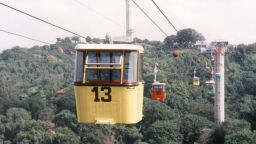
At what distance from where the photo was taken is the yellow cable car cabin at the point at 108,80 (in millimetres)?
18453

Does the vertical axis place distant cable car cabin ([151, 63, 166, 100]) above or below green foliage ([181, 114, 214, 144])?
above

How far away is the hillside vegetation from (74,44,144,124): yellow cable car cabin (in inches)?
2254

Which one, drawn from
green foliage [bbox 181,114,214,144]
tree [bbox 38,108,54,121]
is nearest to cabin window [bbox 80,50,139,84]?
green foliage [bbox 181,114,214,144]

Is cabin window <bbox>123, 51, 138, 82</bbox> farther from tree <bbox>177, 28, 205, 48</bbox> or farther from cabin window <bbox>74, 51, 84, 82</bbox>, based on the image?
tree <bbox>177, 28, 205, 48</bbox>

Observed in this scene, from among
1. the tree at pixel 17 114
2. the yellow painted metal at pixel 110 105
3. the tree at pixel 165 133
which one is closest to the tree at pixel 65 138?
the tree at pixel 165 133

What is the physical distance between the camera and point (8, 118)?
4631 inches

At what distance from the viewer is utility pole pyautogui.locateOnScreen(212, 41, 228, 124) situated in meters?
96.0

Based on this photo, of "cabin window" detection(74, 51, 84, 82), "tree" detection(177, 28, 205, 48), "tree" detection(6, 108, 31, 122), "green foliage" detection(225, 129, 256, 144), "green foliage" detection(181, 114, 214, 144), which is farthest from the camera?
"tree" detection(177, 28, 205, 48)

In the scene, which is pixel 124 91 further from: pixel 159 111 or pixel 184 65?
pixel 184 65

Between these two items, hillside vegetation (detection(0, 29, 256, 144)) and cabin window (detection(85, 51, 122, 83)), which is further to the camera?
hillside vegetation (detection(0, 29, 256, 144))

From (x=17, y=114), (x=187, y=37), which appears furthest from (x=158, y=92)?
(x=187, y=37)

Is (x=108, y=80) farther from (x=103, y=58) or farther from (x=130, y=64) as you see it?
(x=130, y=64)

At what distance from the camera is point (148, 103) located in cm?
11250

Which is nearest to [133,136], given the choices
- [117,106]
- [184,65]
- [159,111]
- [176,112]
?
[159,111]
